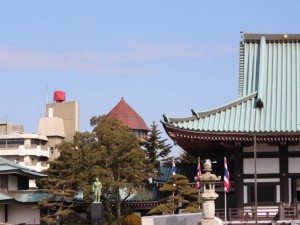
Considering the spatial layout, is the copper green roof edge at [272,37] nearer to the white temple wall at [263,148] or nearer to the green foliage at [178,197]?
the white temple wall at [263,148]

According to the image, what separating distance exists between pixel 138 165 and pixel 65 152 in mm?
5497

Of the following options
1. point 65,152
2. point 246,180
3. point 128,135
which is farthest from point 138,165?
point 246,180

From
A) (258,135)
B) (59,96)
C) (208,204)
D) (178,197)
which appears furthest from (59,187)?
(59,96)

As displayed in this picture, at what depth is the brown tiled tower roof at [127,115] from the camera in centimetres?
10675

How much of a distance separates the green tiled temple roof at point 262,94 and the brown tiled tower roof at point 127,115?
64.0m

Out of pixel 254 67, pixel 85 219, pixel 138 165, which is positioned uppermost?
pixel 254 67

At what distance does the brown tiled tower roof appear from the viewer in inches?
4203

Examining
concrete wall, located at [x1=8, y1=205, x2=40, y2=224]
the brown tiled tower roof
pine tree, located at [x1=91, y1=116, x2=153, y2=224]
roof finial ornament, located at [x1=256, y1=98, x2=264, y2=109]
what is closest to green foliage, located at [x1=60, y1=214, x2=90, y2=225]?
pine tree, located at [x1=91, y1=116, x2=153, y2=224]

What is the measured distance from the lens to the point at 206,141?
127ft

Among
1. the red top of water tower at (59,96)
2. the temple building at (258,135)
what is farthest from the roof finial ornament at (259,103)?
the red top of water tower at (59,96)

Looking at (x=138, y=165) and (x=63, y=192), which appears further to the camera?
(x=63, y=192)

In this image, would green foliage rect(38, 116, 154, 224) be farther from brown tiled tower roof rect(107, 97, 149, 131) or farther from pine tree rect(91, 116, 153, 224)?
brown tiled tower roof rect(107, 97, 149, 131)

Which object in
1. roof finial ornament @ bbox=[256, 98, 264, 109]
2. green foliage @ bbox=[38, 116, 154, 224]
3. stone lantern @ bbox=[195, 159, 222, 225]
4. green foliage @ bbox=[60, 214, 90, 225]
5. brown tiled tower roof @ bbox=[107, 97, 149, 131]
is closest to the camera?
stone lantern @ bbox=[195, 159, 222, 225]

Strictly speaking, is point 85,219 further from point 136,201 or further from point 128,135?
point 128,135
